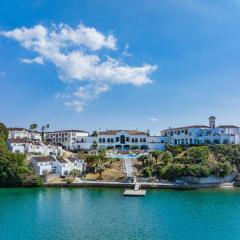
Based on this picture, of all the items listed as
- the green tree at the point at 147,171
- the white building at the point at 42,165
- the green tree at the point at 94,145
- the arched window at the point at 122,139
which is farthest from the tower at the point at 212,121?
the white building at the point at 42,165

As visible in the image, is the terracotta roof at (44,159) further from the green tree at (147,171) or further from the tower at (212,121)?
the tower at (212,121)

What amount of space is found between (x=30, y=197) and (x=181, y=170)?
102 ft

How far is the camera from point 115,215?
135ft

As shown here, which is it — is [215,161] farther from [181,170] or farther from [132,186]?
[132,186]

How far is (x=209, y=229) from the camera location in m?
35.8

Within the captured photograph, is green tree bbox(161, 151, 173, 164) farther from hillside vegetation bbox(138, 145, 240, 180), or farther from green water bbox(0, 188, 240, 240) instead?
green water bbox(0, 188, 240, 240)

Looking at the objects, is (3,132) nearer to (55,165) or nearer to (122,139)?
(55,165)

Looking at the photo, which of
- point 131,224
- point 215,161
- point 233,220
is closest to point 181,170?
point 215,161

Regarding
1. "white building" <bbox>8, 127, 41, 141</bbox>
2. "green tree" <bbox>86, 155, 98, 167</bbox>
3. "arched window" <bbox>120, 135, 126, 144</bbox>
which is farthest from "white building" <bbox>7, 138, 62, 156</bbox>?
"arched window" <bbox>120, 135, 126, 144</bbox>

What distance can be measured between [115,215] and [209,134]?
63281mm

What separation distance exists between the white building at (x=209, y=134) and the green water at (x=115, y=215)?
Answer: 38436 millimetres

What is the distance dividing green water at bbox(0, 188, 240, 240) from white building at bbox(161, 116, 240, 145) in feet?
126

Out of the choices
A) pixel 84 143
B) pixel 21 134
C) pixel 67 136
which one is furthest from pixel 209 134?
pixel 21 134

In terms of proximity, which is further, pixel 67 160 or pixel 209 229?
pixel 67 160
